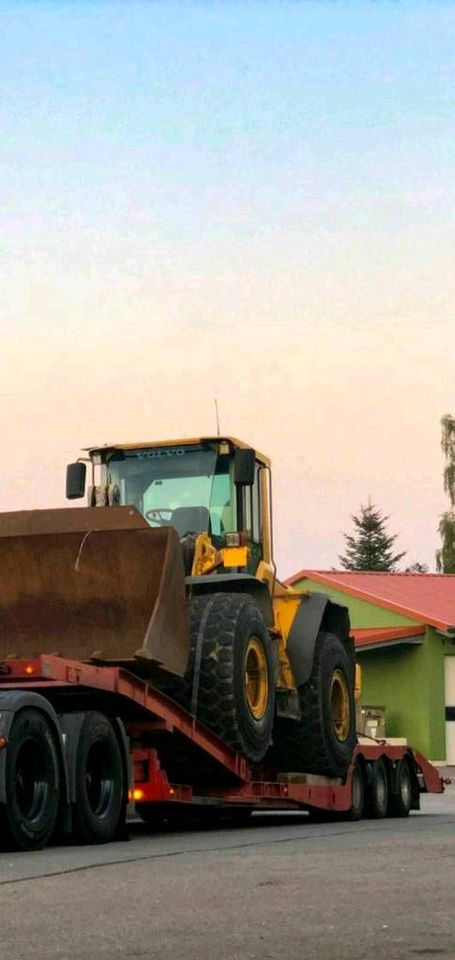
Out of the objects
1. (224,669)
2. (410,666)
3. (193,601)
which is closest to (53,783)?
(224,669)

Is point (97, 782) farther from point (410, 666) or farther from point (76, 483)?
point (410, 666)

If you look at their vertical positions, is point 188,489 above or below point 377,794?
above

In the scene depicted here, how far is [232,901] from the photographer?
340 inches

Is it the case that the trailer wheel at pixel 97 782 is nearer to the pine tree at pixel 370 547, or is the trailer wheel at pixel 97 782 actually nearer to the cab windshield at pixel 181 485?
the cab windshield at pixel 181 485

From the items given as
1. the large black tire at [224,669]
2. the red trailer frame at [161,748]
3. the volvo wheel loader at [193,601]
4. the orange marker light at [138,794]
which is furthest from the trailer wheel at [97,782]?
the large black tire at [224,669]

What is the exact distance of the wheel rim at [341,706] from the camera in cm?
1877

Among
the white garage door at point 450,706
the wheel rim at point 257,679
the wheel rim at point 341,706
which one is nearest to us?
the wheel rim at point 257,679

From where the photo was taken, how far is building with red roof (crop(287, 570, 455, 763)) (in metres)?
43.6

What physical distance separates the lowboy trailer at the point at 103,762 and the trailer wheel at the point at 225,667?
179mm

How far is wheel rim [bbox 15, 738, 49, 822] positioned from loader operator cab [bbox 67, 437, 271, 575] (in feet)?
14.4

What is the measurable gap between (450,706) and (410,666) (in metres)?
1.49

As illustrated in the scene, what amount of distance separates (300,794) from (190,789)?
2.36 meters

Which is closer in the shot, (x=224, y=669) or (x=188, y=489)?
(x=224, y=669)

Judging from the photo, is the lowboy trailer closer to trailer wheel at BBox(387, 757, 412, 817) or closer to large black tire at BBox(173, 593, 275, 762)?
large black tire at BBox(173, 593, 275, 762)
